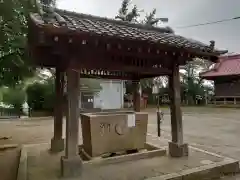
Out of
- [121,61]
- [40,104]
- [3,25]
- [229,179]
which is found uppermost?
[3,25]

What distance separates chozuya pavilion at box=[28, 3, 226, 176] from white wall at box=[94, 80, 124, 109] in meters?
16.9

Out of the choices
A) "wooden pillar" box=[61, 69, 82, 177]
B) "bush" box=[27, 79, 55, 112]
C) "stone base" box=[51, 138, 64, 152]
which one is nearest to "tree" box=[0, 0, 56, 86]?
"wooden pillar" box=[61, 69, 82, 177]

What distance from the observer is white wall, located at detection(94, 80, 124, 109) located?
75.7 ft

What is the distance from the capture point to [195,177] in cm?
446

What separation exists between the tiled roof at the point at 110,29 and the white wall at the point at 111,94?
16.8m

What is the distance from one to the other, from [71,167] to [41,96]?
582 inches

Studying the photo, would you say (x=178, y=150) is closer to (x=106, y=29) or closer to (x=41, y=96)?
(x=106, y=29)

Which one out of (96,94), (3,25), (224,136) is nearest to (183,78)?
(96,94)

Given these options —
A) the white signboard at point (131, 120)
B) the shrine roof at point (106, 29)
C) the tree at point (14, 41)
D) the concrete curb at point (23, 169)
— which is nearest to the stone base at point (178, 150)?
the white signboard at point (131, 120)

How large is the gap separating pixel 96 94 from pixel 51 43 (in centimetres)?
1765

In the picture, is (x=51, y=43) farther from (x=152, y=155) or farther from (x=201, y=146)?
(x=201, y=146)

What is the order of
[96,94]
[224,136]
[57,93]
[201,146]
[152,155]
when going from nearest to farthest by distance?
[152,155] → [57,93] → [201,146] → [224,136] → [96,94]

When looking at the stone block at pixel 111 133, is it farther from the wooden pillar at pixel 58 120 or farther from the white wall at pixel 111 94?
the white wall at pixel 111 94

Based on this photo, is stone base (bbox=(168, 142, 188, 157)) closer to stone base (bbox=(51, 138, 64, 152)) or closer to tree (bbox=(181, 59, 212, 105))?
stone base (bbox=(51, 138, 64, 152))
